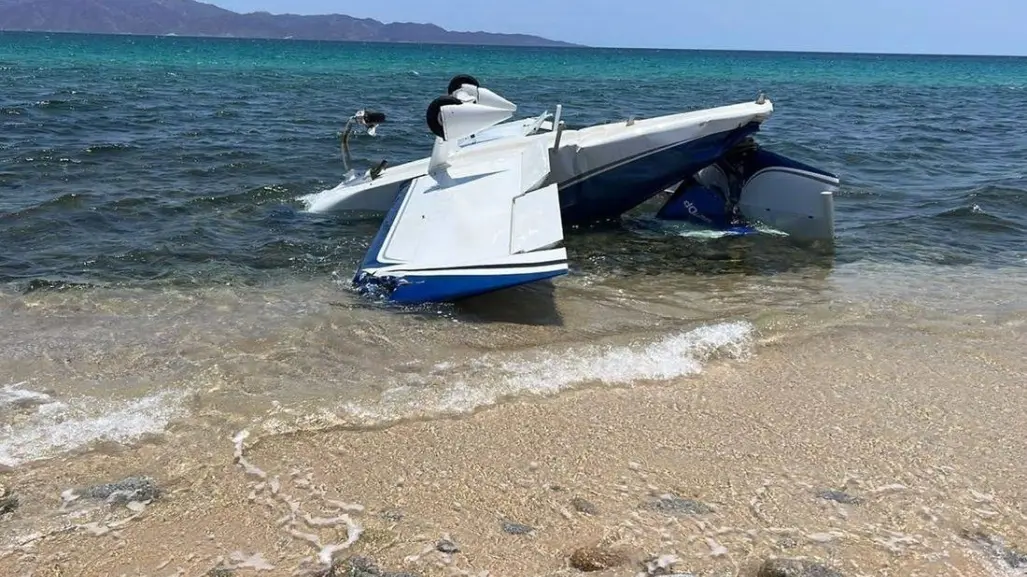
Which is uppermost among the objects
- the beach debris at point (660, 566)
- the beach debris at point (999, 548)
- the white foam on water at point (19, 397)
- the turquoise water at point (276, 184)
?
the turquoise water at point (276, 184)

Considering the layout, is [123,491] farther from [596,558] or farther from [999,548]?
[999,548]

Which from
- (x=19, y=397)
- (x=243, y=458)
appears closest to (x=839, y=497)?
(x=243, y=458)

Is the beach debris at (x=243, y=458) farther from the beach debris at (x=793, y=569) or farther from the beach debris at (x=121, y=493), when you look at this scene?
the beach debris at (x=793, y=569)

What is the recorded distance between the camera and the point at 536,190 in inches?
293

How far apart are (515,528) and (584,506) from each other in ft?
1.21

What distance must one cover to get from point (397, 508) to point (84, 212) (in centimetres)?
817

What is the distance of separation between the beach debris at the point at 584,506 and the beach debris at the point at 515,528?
0.89ft

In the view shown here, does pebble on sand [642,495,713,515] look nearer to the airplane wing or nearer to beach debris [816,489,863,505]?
beach debris [816,489,863,505]

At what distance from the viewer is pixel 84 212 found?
385 inches

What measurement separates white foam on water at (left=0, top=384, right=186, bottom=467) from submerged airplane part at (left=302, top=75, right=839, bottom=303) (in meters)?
2.42

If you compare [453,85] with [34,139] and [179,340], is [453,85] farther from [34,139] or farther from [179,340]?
[34,139]

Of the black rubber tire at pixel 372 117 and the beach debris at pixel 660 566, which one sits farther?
the black rubber tire at pixel 372 117

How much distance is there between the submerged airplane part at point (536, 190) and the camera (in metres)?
6.59

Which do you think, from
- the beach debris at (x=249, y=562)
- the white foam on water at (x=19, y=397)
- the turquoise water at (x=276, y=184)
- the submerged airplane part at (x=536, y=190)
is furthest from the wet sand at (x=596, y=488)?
the turquoise water at (x=276, y=184)
